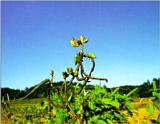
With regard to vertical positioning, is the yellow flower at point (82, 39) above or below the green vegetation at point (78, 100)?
above

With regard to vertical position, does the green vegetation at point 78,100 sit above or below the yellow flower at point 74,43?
below

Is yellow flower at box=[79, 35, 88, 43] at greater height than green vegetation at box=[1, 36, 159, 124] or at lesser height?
greater

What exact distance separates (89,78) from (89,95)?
966 mm

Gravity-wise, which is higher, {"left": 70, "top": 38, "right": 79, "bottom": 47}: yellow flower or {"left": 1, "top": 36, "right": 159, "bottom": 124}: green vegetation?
{"left": 70, "top": 38, "right": 79, "bottom": 47}: yellow flower

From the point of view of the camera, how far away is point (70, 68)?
4.38 ft

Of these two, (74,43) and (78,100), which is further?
(78,100)

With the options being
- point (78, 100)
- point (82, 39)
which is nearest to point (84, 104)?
point (78, 100)

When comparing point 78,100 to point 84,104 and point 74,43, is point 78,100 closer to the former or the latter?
point 84,104

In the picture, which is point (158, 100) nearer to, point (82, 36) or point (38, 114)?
point (82, 36)

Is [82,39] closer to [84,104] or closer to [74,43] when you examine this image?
[74,43]

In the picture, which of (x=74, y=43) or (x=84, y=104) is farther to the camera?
(x=84, y=104)

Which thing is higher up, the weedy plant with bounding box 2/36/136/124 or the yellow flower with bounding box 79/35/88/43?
the yellow flower with bounding box 79/35/88/43

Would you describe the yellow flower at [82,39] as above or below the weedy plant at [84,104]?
above

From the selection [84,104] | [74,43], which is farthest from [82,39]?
[84,104]
